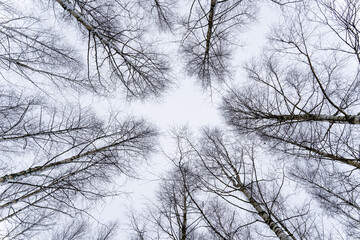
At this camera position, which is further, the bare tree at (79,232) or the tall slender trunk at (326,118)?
the bare tree at (79,232)

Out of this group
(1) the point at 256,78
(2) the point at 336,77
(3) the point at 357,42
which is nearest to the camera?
(3) the point at 357,42

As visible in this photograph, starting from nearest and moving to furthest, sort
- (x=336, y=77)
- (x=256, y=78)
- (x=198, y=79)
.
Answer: (x=336, y=77), (x=256, y=78), (x=198, y=79)

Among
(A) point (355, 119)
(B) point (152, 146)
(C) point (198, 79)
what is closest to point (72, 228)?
(B) point (152, 146)

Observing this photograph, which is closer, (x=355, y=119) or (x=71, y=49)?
(x=355, y=119)

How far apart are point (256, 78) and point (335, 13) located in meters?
1.97

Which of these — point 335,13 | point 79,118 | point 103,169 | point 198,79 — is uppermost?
point 198,79

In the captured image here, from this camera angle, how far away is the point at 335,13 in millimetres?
2996

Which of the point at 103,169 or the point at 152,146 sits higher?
the point at 152,146

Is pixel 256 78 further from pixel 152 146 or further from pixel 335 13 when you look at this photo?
pixel 152 146

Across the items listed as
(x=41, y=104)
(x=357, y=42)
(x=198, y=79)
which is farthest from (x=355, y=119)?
(x=41, y=104)

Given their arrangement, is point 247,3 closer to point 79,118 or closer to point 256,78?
point 256,78

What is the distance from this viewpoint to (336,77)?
412 centimetres

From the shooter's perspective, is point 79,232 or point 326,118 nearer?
point 326,118

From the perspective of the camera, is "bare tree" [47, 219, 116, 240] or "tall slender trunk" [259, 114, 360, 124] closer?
"tall slender trunk" [259, 114, 360, 124]
